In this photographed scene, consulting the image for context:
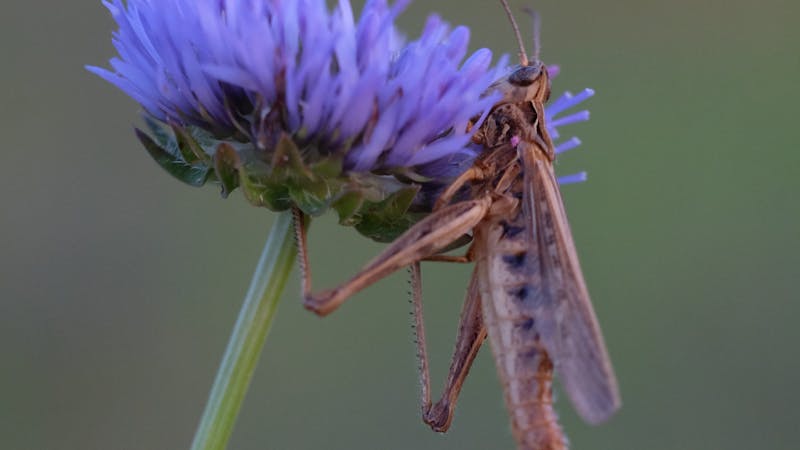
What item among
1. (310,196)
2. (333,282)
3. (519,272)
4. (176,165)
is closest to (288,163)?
(310,196)

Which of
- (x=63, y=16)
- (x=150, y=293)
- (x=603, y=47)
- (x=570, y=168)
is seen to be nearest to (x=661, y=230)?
(x=570, y=168)

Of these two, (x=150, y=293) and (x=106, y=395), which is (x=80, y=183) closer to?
(x=150, y=293)

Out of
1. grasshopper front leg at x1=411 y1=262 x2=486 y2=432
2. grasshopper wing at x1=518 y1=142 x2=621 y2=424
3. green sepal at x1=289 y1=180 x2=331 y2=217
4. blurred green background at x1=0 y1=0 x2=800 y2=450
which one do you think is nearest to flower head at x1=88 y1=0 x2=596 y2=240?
green sepal at x1=289 y1=180 x2=331 y2=217

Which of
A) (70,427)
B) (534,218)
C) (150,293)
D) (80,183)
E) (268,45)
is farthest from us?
(80,183)

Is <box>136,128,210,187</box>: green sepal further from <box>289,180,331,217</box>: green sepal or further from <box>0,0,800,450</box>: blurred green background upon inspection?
<box>0,0,800,450</box>: blurred green background

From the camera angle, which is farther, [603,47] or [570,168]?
[603,47]

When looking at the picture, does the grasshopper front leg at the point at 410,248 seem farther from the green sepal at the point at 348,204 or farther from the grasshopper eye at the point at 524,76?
the grasshopper eye at the point at 524,76

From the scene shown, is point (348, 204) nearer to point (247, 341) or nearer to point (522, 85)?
point (247, 341)
